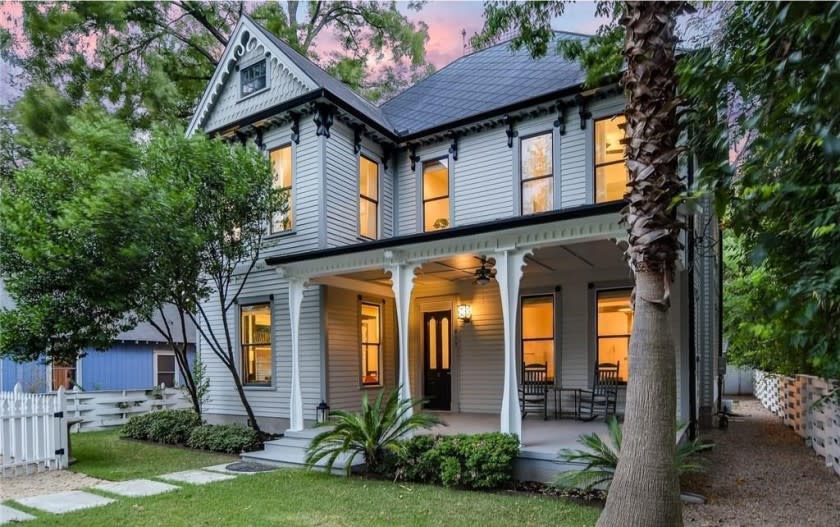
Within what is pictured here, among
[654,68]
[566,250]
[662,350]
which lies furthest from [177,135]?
[662,350]

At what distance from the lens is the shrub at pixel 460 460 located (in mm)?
5996

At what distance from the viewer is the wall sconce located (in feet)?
33.0

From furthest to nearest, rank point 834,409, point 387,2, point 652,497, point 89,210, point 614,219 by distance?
point 387,2 < point 89,210 < point 834,409 < point 614,219 < point 652,497

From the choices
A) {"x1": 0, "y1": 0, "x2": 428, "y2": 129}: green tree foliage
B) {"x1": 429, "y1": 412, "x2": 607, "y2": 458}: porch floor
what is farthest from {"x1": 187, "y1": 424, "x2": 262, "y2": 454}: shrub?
{"x1": 0, "y1": 0, "x2": 428, "y2": 129}: green tree foliage

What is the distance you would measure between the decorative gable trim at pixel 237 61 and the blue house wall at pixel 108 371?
7150 mm

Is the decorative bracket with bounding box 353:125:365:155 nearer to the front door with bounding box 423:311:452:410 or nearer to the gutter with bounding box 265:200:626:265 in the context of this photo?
the gutter with bounding box 265:200:626:265

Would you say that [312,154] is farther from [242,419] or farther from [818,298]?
[818,298]

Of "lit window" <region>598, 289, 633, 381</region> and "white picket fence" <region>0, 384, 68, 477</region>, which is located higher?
"lit window" <region>598, 289, 633, 381</region>

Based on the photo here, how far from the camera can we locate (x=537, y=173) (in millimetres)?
9344

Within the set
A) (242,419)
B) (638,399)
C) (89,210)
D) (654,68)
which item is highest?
(654,68)

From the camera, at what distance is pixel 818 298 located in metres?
2.63

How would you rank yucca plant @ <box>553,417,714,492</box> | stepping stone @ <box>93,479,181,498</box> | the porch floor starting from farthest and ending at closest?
the porch floor < stepping stone @ <box>93,479,181,498</box> < yucca plant @ <box>553,417,714,492</box>

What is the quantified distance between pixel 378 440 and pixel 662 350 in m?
4.07

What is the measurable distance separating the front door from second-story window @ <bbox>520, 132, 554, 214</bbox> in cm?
277
